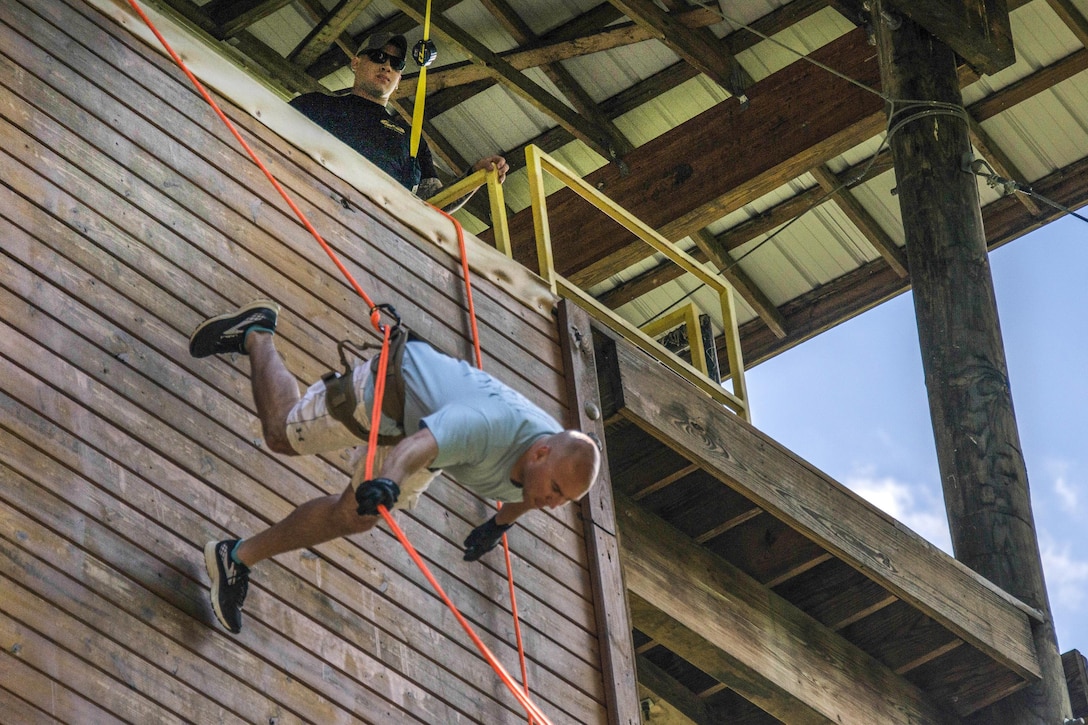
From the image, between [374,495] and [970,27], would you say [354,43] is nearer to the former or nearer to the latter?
[970,27]

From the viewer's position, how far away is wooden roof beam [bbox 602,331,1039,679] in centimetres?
825

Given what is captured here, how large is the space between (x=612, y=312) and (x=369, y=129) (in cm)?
154

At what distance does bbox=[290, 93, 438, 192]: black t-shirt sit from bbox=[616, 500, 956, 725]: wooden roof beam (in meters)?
2.02

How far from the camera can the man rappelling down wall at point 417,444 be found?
5.59m

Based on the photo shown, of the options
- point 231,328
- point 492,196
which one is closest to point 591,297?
point 492,196

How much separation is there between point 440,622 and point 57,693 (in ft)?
5.79

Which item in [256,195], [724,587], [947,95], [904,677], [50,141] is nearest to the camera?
[50,141]

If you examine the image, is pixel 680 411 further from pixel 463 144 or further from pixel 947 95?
pixel 463 144

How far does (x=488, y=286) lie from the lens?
26.0 feet

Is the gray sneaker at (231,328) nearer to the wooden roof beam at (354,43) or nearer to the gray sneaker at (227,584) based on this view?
the gray sneaker at (227,584)

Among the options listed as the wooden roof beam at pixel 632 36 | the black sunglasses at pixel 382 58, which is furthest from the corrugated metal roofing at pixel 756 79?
the black sunglasses at pixel 382 58

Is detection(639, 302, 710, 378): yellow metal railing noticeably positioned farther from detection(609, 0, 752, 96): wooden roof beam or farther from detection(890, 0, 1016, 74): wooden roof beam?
detection(609, 0, 752, 96): wooden roof beam

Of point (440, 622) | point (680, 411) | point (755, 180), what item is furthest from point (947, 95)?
point (440, 622)

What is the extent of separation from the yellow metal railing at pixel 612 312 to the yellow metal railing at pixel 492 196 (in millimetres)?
169
